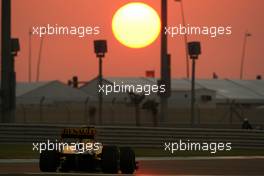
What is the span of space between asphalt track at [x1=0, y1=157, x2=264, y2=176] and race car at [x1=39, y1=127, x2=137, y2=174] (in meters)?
0.27

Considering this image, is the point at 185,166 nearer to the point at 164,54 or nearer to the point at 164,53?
the point at 164,54

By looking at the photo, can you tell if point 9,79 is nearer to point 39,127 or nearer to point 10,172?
point 39,127

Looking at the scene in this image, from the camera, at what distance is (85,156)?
75.1 feet

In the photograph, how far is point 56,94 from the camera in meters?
83.3

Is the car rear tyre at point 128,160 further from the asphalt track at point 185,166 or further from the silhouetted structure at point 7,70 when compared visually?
the silhouetted structure at point 7,70

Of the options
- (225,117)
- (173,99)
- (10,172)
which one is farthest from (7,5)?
(173,99)

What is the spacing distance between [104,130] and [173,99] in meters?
41.4

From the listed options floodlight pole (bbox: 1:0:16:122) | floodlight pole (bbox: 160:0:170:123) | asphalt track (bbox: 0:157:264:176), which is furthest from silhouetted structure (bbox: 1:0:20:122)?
asphalt track (bbox: 0:157:264:176)

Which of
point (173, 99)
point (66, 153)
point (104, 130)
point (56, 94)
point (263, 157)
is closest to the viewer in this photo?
point (66, 153)

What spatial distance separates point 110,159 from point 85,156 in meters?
0.60

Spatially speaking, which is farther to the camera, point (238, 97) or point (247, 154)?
point (238, 97)

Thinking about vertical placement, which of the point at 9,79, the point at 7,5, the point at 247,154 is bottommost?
the point at 247,154

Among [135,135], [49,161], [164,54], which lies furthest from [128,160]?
[164,54]

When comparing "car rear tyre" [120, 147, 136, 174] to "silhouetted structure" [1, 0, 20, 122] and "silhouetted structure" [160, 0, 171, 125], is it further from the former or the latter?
"silhouetted structure" [160, 0, 171, 125]
